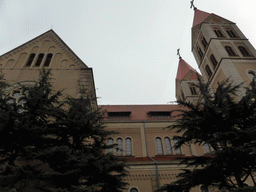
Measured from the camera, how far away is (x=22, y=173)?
20.8ft

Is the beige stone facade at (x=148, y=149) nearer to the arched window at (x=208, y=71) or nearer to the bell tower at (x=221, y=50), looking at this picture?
the bell tower at (x=221, y=50)

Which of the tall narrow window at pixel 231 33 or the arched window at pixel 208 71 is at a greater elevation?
the tall narrow window at pixel 231 33

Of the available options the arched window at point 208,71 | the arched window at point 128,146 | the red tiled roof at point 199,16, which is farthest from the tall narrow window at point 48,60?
the red tiled roof at point 199,16

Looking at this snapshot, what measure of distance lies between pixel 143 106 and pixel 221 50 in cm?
1133

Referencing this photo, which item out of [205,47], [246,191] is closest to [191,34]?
[205,47]

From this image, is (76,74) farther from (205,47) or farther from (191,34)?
(191,34)

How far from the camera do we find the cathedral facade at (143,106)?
13.9 meters

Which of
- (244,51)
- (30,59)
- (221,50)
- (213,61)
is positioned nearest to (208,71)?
(213,61)

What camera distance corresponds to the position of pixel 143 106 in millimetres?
23297

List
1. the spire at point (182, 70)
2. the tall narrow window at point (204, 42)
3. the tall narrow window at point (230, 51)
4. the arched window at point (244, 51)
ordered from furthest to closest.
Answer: the spire at point (182, 70)
the tall narrow window at point (204, 42)
the arched window at point (244, 51)
the tall narrow window at point (230, 51)

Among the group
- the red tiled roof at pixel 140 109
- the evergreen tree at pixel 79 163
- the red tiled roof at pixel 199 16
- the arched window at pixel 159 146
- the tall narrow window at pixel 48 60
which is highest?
the red tiled roof at pixel 199 16

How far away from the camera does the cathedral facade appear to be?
45.6ft

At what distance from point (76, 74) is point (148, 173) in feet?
32.8

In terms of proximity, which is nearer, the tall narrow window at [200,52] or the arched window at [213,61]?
the arched window at [213,61]
